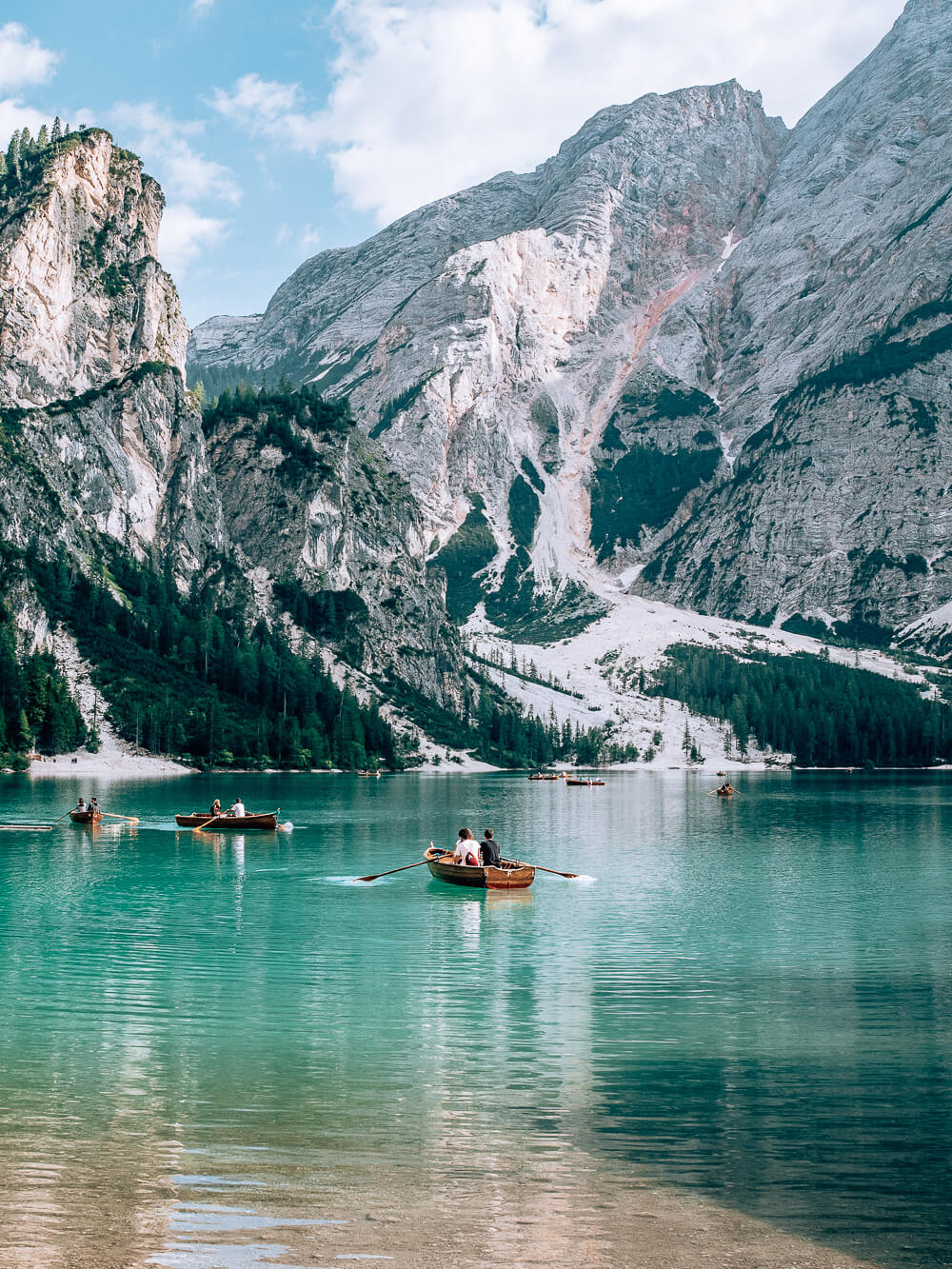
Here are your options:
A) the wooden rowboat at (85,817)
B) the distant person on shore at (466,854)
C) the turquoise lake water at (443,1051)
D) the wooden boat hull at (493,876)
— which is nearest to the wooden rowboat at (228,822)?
the wooden rowboat at (85,817)

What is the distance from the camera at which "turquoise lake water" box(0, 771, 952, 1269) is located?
18.8 m

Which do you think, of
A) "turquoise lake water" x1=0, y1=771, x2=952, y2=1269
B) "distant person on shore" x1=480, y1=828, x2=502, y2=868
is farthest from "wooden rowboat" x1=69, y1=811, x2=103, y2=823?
"distant person on shore" x1=480, y1=828, x2=502, y2=868

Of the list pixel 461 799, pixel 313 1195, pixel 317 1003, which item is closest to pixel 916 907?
pixel 317 1003

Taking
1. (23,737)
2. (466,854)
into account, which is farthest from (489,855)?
(23,737)

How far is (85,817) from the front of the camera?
9750 cm

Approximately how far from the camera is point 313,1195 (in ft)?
61.3

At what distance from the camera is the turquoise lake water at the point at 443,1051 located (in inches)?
739

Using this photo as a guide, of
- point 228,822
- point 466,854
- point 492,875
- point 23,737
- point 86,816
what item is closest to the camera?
point 492,875

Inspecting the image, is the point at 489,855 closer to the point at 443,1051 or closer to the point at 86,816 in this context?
the point at 443,1051

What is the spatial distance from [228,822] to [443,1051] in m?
69.7

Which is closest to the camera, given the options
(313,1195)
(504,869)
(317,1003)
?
(313,1195)

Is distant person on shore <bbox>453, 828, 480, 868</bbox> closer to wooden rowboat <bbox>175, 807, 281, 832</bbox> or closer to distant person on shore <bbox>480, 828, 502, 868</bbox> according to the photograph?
distant person on shore <bbox>480, 828, 502, 868</bbox>

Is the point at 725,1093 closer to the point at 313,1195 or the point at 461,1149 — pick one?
the point at 461,1149

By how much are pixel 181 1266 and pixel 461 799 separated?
138 metres
